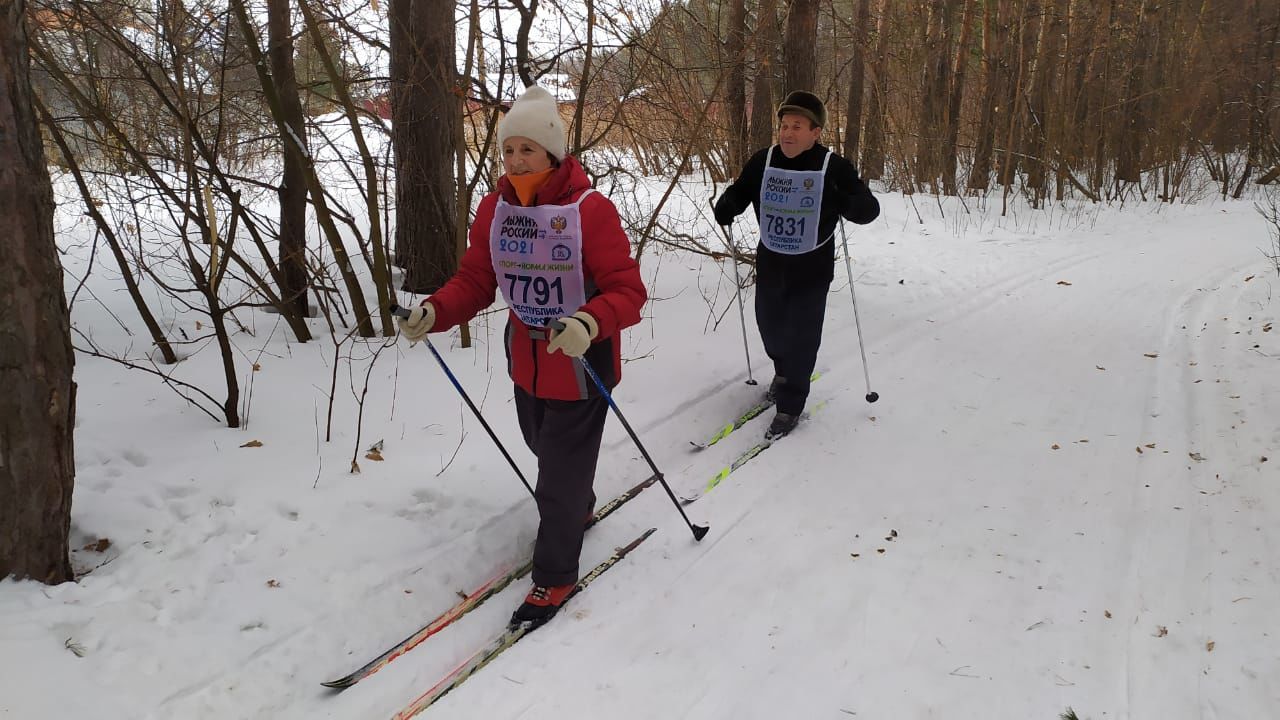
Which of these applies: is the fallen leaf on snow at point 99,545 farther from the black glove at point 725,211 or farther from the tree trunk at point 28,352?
the black glove at point 725,211

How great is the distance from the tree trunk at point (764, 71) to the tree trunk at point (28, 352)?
471 cm

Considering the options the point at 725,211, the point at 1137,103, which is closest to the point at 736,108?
the point at 725,211

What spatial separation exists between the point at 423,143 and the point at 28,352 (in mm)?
3521

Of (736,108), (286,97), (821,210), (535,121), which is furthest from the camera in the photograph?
(736,108)

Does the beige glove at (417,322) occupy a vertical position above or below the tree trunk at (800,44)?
below

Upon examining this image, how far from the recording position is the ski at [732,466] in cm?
358

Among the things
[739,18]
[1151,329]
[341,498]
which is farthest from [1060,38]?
[341,498]

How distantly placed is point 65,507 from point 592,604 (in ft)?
6.01

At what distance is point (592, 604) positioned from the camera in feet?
9.14

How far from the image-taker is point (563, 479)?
2723 mm

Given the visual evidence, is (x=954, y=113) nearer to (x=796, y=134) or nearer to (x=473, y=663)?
(x=796, y=134)

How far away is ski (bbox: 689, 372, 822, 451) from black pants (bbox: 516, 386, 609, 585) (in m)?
1.46

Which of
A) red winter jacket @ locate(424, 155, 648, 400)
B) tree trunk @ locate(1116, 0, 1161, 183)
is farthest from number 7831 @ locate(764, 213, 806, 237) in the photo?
tree trunk @ locate(1116, 0, 1161, 183)

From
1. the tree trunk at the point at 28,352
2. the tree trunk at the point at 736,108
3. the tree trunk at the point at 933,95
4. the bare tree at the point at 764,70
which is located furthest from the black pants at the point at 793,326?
the tree trunk at the point at 933,95
